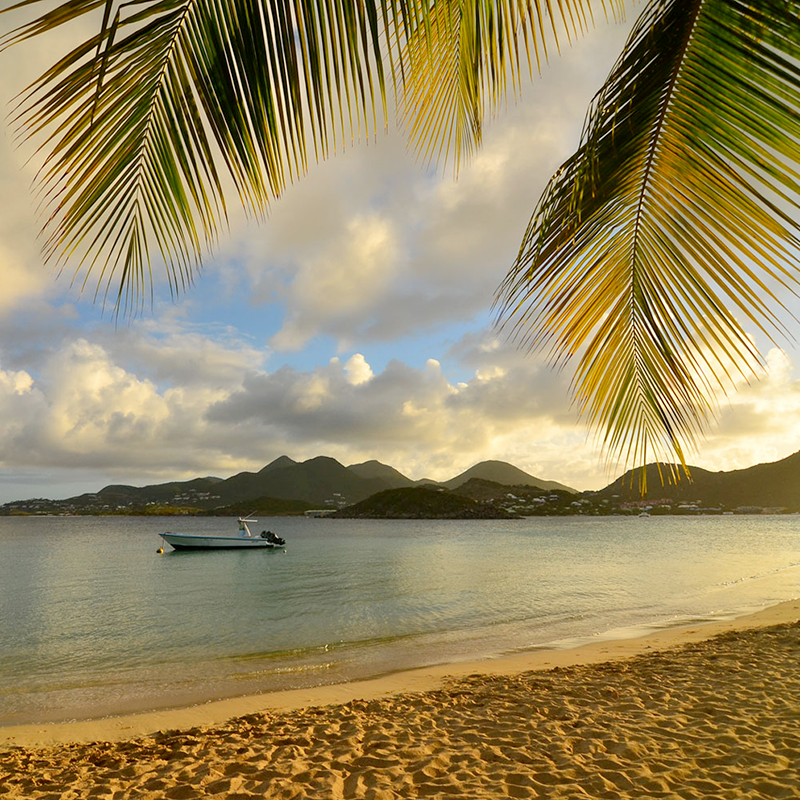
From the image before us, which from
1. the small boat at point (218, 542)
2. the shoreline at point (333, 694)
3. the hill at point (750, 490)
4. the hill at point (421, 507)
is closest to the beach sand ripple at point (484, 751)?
the shoreline at point (333, 694)

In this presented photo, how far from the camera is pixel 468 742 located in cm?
595

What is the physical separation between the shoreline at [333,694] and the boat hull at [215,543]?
40.0 meters

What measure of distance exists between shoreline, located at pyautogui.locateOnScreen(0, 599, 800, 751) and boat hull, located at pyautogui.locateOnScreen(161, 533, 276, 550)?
131ft

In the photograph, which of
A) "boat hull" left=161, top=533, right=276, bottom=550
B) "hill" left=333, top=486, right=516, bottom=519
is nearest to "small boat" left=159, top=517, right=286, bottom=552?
"boat hull" left=161, top=533, right=276, bottom=550

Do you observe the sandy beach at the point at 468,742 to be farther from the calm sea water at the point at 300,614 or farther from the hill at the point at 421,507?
the hill at the point at 421,507

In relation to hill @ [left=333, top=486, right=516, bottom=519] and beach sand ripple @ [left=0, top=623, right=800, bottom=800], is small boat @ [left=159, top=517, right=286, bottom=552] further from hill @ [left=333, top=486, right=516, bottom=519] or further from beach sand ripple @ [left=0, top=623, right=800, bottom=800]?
hill @ [left=333, top=486, right=516, bottom=519]

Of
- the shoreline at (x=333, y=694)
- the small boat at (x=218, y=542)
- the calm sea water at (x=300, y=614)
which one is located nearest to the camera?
the shoreline at (x=333, y=694)

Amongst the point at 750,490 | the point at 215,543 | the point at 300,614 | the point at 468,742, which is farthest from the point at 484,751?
the point at 750,490

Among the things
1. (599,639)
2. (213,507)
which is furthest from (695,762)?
(213,507)

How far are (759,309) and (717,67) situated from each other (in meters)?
0.79

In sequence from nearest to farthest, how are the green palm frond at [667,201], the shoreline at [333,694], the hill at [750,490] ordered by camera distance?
the green palm frond at [667,201] → the shoreline at [333,694] → the hill at [750,490]

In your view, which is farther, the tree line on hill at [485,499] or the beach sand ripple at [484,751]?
the tree line on hill at [485,499]

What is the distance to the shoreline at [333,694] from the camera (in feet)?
25.9

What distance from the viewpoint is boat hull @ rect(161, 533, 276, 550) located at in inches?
1885
